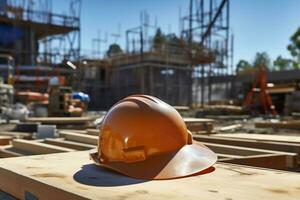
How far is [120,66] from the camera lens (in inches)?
1180

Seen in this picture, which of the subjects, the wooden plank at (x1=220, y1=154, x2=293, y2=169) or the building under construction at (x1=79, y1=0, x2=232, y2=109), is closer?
the wooden plank at (x1=220, y1=154, x2=293, y2=169)

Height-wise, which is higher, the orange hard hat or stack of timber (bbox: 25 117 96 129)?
the orange hard hat

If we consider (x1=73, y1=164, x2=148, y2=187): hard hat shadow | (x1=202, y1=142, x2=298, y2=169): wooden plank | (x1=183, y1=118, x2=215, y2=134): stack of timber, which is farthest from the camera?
(x1=183, y1=118, x2=215, y2=134): stack of timber

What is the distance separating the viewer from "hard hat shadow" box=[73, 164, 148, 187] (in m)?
2.39

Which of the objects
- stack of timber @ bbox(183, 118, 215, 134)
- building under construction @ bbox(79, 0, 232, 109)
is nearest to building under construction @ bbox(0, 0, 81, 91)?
building under construction @ bbox(79, 0, 232, 109)

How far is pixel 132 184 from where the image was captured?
2.37 metres

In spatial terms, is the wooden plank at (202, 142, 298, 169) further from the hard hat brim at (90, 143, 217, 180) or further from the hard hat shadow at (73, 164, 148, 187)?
the hard hat shadow at (73, 164, 148, 187)

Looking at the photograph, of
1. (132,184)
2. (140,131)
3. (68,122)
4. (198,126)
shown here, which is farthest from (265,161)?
(68,122)

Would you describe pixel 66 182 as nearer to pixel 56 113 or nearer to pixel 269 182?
pixel 269 182

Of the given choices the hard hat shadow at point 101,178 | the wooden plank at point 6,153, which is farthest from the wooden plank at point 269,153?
the wooden plank at point 6,153

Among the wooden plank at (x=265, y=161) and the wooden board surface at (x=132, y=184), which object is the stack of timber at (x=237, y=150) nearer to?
the wooden plank at (x=265, y=161)

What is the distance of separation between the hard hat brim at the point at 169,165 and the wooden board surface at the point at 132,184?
59 mm

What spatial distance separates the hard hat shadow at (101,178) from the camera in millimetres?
2387

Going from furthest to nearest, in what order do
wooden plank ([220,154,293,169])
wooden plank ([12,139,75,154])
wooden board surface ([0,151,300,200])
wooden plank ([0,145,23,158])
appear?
wooden plank ([0,145,23,158])
wooden plank ([12,139,75,154])
wooden plank ([220,154,293,169])
wooden board surface ([0,151,300,200])
